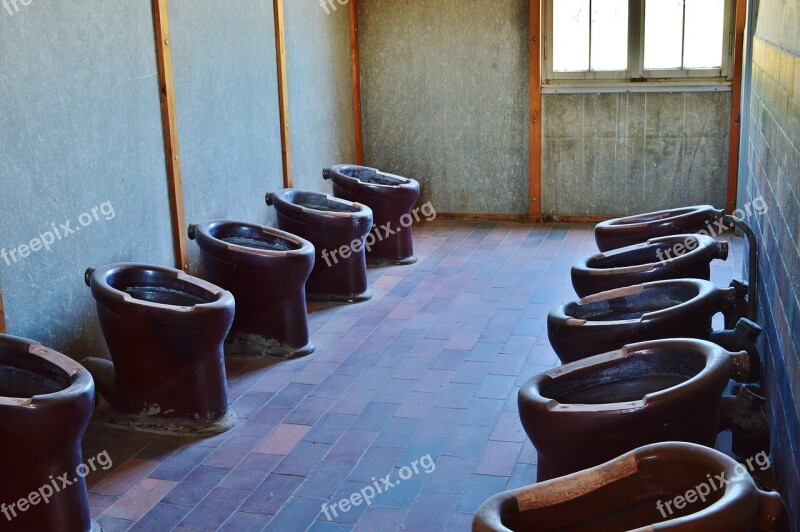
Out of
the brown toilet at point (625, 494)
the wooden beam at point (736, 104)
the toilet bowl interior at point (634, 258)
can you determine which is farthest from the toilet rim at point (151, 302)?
the wooden beam at point (736, 104)

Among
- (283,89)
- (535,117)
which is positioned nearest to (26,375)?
(283,89)

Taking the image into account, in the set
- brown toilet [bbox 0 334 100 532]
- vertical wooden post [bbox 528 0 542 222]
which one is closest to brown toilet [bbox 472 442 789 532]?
brown toilet [bbox 0 334 100 532]

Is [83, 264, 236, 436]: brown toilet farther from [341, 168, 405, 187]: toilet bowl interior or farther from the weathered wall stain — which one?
the weathered wall stain

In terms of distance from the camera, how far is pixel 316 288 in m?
6.01

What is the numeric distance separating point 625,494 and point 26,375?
2.21 meters

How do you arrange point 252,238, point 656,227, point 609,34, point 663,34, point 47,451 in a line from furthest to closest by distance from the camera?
point 609,34, point 663,34, point 252,238, point 656,227, point 47,451

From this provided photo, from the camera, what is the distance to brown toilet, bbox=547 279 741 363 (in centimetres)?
339

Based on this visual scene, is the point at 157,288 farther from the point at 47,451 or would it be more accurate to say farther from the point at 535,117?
the point at 535,117

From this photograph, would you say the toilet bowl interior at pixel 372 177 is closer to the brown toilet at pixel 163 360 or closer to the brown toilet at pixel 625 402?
the brown toilet at pixel 163 360

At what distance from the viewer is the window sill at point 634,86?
728 centimetres

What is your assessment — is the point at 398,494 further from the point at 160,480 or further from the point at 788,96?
the point at 788,96

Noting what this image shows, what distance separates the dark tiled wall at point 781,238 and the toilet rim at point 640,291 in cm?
24

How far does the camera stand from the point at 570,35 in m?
7.58

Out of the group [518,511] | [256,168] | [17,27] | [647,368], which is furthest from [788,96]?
[256,168]
